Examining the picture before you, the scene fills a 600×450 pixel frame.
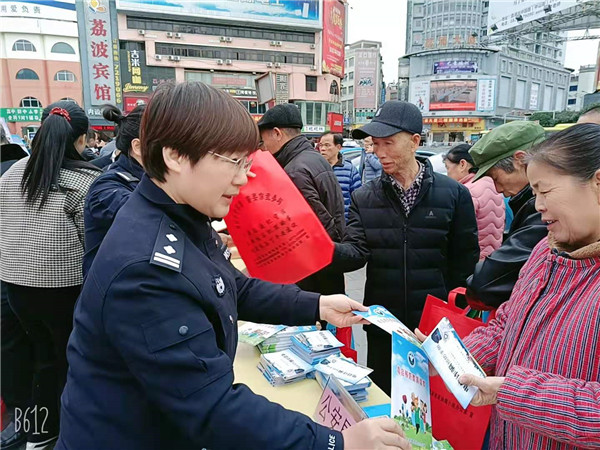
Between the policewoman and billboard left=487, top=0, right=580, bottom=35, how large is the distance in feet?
110

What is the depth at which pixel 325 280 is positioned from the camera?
3.02m

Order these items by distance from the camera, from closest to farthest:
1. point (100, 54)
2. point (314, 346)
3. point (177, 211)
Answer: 1. point (177, 211)
2. point (314, 346)
3. point (100, 54)

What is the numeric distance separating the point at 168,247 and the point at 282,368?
0.96 meters

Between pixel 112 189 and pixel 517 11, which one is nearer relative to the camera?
pixel 112 189

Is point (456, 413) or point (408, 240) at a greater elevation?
point (408, 240)

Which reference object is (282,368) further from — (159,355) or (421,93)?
(421,93)

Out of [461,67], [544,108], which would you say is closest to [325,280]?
[461,67]

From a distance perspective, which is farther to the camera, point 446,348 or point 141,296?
point 446,348

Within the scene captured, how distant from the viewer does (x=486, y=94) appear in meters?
45.0

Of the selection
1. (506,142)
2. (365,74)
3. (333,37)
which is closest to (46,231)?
(506,142)

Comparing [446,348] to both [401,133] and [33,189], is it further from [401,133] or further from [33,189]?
[33,189]

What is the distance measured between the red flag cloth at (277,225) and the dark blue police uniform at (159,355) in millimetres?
657

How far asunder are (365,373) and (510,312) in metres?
0.57

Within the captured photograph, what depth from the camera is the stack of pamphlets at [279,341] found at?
181 centimetres
